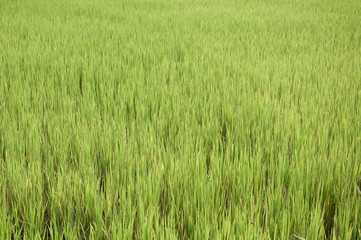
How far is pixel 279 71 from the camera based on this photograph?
1999mm

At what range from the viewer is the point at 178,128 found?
1252 mm

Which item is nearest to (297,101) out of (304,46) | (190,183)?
(190,183)

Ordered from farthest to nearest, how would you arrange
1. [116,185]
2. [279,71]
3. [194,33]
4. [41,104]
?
1. [194,33]
2. [279,71]
3. [41,104]
4. [116,185]

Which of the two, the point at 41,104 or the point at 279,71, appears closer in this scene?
the point at 41,104

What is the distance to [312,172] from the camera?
2.88 ft

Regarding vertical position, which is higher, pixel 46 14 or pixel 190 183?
pixel 46 14

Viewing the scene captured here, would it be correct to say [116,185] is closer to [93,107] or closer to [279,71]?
[93,107]

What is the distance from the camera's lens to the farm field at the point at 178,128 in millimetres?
690

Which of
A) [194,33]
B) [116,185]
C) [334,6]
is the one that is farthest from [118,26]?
[334,6]

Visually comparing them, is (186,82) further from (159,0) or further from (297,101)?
(159,0)

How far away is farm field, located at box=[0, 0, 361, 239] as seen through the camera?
690 mm

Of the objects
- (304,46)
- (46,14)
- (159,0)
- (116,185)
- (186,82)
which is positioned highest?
Answer: (159,0)

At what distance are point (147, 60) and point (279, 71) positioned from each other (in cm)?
97

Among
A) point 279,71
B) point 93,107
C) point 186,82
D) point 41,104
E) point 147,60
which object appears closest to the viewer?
point 93,107
